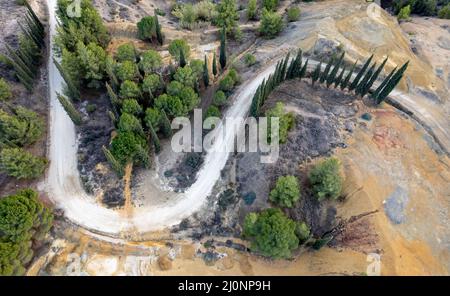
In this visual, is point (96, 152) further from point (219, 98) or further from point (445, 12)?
point (445, 12)

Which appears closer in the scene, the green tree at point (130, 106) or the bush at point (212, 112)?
the green tree at point (130, 106)

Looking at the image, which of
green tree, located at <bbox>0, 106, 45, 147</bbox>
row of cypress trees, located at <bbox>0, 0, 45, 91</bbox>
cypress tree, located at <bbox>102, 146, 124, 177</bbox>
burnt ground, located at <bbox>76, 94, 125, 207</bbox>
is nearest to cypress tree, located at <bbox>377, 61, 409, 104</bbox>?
cypress tree, located at <bbox>102, 146, 124, 177</bbox>

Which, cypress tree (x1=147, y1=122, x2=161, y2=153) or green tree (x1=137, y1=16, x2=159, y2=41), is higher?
green tree (x1=137, y1=16, x2=159, y2=41)

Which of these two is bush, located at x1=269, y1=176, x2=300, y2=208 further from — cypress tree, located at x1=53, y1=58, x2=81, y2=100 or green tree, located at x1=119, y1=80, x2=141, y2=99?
cypress tree, located at x1=53, y1=58, x2=81, y2=100

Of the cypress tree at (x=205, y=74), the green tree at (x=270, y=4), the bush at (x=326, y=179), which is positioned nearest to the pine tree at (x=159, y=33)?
the cypress tree at (x=205, y=74)

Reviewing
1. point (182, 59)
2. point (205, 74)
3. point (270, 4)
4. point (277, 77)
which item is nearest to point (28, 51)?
point (182, 59)

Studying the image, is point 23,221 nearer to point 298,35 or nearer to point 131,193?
point 131,193

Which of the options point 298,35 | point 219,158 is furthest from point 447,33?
point 219,158

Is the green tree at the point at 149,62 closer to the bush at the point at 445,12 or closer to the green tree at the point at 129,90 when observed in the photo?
the green tree at the point at 129,90
